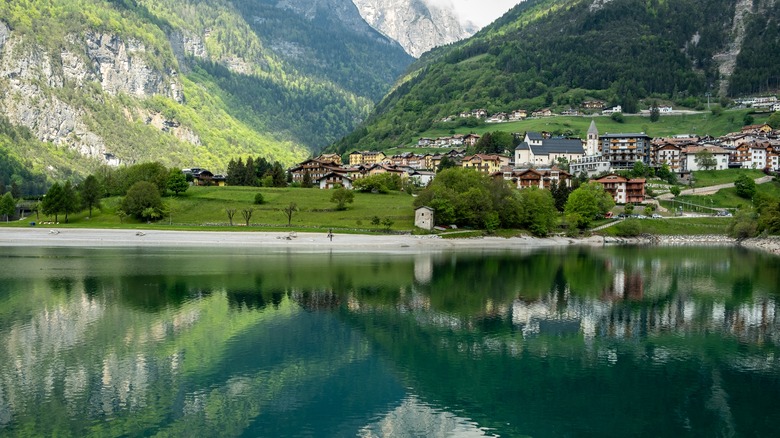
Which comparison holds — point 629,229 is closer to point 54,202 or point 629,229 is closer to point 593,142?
point 593,142

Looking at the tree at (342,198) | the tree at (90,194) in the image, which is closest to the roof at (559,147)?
the tree at (342,198)

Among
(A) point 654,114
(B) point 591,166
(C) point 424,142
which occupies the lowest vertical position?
(B) point 591,166

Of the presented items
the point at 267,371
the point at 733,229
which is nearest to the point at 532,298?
the point at 267,371

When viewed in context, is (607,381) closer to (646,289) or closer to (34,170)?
(646,289)

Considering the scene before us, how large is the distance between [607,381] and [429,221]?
6724 centimetres

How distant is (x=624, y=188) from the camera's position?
119 meters

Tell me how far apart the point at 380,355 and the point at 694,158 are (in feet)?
424

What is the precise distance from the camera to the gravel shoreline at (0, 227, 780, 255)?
8081cm

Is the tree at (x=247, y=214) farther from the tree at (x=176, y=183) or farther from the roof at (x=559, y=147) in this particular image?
the roof at (x=559, y=147)

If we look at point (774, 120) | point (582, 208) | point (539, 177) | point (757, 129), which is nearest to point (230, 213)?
point (582, 208)

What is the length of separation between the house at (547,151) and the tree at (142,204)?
8727 centimetres

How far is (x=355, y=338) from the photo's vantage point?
31.4m

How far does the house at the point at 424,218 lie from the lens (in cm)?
9188

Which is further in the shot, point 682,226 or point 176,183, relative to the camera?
point 176,183
